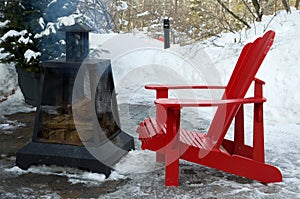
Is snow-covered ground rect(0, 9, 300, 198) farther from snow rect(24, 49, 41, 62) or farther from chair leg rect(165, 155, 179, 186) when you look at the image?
snow rect(24, 49, 41, 62)

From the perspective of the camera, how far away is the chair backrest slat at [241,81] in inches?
108

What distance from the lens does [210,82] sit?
687 cm

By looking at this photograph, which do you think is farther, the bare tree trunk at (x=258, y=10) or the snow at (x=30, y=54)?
the bare tree trunk at (x=258, y=10)

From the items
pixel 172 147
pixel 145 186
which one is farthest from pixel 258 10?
pixel 145 186

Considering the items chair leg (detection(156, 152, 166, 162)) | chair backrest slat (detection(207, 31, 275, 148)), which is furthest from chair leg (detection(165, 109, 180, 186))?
chair leg (detection(156, 152, 166, 162))

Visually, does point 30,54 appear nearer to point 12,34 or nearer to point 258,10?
point 12,34

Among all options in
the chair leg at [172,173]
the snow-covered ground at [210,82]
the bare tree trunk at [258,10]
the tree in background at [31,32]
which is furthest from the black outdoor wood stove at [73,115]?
the bare tree trunk at [258,10]

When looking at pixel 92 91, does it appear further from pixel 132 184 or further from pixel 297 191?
pixel 297 191

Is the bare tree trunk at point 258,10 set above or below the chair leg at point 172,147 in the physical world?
above

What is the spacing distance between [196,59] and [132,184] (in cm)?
546

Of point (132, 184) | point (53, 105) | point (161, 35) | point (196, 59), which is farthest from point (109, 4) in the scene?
point (132, 184)

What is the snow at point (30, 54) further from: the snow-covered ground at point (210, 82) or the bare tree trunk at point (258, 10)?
the bare tree trunk at point (258, 10)

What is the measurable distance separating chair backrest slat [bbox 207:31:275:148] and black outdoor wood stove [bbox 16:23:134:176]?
2.87 feet

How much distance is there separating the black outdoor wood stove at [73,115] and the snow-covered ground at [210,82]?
4.6 inches
